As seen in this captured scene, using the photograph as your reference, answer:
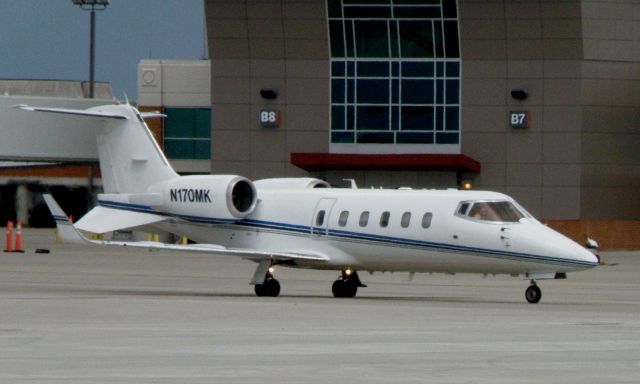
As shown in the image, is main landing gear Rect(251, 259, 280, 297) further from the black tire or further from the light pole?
the light pole

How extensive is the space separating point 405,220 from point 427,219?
1.70ft

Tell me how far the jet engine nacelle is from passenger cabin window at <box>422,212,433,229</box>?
13.5 ft

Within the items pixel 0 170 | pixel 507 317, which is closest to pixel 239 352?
pixel 507 317

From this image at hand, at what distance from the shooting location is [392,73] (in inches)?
2657

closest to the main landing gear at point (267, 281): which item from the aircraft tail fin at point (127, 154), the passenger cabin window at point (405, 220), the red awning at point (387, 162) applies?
the passenger cabin window at point (405, 220)

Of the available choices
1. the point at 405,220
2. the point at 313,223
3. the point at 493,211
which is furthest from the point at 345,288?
the point at 493,211

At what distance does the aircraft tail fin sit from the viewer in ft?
115

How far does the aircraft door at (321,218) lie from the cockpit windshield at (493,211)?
10.0ft

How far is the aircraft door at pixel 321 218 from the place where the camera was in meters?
33.0

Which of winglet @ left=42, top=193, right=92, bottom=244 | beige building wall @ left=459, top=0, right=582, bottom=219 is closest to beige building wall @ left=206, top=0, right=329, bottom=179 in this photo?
beige building wall @ left=459, top=0, right=582, bottom=219

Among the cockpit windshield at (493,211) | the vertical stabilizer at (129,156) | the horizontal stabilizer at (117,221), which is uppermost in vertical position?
the vertical stabilizer at (129,156)

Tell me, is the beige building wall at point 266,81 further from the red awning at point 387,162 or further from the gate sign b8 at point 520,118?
the gate sign b8 at point 520,118

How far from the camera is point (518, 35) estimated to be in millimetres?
65000

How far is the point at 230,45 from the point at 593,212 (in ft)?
52.9
